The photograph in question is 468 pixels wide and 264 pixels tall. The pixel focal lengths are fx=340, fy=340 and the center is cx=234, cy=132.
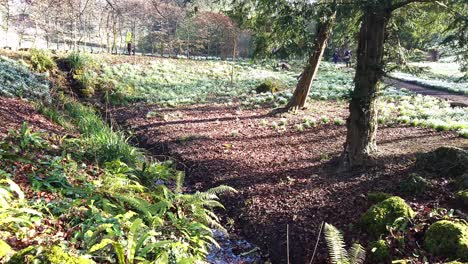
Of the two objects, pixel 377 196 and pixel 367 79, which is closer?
pixel 377 196

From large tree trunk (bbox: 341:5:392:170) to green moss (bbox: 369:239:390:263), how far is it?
266 centimetres

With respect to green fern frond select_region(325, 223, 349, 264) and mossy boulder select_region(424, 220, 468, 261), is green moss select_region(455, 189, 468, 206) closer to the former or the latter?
mossy boulder select_region(424, 220, 468, 261)

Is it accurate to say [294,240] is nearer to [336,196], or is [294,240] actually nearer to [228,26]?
[336,196]

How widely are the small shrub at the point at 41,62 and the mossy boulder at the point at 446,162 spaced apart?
50.1 ft

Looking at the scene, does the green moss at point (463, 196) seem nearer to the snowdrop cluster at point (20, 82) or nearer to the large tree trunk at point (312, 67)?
the large tree trunk at point (312, 67)

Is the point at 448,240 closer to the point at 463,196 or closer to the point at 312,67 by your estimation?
the point at 463,196

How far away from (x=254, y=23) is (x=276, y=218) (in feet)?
22.4

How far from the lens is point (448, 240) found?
13.1ft

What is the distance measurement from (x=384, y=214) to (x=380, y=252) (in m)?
0.65

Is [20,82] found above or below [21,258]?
above

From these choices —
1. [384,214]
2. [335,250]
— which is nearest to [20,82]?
[335,250]

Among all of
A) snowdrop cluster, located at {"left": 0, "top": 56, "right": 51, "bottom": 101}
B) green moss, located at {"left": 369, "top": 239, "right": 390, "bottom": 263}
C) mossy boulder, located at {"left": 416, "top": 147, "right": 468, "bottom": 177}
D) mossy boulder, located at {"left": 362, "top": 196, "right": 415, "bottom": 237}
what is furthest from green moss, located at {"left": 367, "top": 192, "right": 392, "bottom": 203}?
snowdrop cluster, located at {"left": 0, "top": 56, "right": 51, "bottom": 101}

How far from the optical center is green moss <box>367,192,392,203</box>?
5173mm

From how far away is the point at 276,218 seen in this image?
559 centimetres
